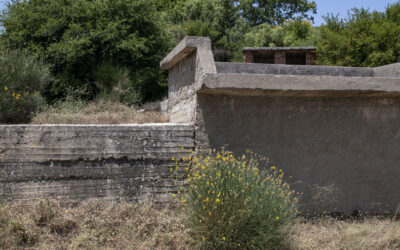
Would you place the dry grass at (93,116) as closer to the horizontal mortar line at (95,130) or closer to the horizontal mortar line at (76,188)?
the horizontal mortar line at (95,130)

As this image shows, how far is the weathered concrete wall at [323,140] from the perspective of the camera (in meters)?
4.30

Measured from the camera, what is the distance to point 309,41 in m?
17.8

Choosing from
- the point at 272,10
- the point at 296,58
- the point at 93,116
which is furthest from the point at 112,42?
the point at 272,10

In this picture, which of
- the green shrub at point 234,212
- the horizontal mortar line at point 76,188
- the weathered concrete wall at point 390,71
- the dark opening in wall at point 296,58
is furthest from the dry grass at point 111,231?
the dark opening in wall at point 296,58

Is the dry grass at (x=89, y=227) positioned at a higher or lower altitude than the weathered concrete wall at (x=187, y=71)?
lower

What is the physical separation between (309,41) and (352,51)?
661cm

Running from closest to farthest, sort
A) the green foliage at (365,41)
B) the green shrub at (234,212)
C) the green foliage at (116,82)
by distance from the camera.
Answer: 1. the green shrub at (234,212)
2. the green foliage at (116,82)
3. the green foliage at (365,41)

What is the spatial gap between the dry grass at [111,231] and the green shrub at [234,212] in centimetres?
27

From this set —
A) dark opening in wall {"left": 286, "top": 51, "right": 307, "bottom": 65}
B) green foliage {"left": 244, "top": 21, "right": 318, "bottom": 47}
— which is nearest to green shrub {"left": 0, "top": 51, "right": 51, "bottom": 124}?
dark opening in wall {"left": 286, "top": 51, "right": 307, "bottom": 65}

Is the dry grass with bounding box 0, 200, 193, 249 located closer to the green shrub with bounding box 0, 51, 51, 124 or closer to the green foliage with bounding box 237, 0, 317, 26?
the green shrub with bounding box 0, 51, 51, 124

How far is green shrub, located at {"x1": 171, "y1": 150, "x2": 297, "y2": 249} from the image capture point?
3.29 meters

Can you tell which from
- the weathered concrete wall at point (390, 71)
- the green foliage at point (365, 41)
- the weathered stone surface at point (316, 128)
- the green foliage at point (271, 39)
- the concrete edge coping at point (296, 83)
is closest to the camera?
the concrete edge coping at point (296, 83)

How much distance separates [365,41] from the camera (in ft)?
36.6

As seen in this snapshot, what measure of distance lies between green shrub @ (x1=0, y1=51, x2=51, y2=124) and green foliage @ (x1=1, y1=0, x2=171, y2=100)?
309cm
